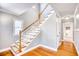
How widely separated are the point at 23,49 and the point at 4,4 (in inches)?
40.4

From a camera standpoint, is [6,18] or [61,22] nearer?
[6,18]

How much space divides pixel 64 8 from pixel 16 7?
3.40ft

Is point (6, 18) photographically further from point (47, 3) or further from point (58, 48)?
point (58, 48)

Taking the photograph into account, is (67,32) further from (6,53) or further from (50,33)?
(6,53)

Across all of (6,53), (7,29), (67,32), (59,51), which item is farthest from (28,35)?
(67,32)

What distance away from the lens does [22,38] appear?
68.7 inches

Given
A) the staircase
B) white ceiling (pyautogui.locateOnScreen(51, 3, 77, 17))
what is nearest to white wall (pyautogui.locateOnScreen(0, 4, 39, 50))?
the staircase

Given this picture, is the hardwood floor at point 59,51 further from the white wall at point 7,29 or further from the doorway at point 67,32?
the white wall at point 7,29

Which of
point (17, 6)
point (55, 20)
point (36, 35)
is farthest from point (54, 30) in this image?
point (17, 6)

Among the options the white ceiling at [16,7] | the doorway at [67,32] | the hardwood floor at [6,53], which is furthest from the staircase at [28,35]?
the doorway at [67,32]

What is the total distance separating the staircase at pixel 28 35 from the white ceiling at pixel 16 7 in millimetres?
328

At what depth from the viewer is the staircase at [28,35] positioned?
1.72 meters

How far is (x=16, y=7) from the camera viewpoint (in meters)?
1.75

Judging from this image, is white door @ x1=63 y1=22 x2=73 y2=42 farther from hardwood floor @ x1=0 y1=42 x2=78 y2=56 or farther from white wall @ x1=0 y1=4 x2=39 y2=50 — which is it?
white wall @ x1=0 y1=4 x2=39 y2=50
